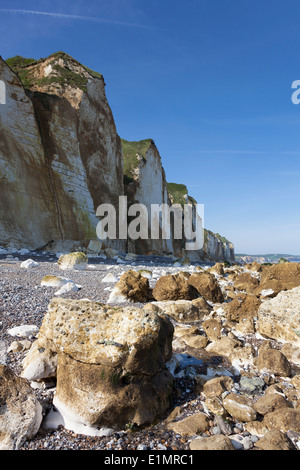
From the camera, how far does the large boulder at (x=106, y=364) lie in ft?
10.1

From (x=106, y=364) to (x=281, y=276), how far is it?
7335 millimetres

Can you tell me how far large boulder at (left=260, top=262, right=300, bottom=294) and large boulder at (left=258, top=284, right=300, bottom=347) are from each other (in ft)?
6.97

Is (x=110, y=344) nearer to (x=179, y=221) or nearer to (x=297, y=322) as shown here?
(x=297, y=322)

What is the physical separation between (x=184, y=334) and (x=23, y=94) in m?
20.7

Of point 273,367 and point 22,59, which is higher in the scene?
point 22,59

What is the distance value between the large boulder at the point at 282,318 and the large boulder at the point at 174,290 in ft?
7.29

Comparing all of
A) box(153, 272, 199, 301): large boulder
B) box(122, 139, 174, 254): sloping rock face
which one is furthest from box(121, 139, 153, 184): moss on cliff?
box(153, 272, 199, 301): large boulder

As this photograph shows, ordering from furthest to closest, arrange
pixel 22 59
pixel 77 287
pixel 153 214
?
1. pixel 153 214
2. pixel 22 59
3. pixel 77 287

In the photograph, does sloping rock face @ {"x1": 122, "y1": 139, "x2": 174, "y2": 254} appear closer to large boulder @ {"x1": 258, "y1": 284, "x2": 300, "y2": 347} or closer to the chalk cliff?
the chalk cliff

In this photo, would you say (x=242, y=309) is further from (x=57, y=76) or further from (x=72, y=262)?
(x=57, y=76)

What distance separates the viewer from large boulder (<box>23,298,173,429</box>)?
10.1 ft
